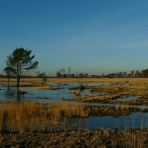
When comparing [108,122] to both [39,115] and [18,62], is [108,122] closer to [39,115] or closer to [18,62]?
[39,115]

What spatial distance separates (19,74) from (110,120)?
55.6 m

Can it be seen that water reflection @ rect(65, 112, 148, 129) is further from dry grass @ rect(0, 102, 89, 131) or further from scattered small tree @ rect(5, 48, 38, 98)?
scattered small tree @ rect(5, 48, 38, 98)

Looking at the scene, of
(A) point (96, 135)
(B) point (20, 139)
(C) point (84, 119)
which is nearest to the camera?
(B) point (20, 139)

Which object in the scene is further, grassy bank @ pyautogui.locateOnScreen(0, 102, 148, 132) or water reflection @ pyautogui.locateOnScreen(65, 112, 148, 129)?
water reflection @ pyautogui.locateOnScreen(65, 112, 148, 129)

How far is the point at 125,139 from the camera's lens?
1527cm

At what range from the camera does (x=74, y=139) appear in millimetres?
14812

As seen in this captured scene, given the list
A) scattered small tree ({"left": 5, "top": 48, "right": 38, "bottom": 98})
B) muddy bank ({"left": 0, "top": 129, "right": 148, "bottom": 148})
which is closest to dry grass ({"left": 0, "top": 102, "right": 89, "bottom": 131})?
muddy bank ({"left": 0, "top": 129, "right": 148, "bottom": 148})

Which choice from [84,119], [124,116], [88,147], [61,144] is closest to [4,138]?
[61,144]

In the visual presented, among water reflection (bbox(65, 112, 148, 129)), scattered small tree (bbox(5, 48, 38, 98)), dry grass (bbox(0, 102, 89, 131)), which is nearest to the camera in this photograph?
dry grass (bbox(0, 102, 89, 131))

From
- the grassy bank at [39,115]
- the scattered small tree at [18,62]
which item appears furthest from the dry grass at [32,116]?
the scattered small tree at [18,62]

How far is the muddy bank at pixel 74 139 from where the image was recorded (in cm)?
1402

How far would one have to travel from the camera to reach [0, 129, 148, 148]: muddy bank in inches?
552

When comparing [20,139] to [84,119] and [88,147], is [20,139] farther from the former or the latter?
[84,119]

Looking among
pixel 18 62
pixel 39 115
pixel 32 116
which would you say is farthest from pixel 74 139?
pixel 18 62
